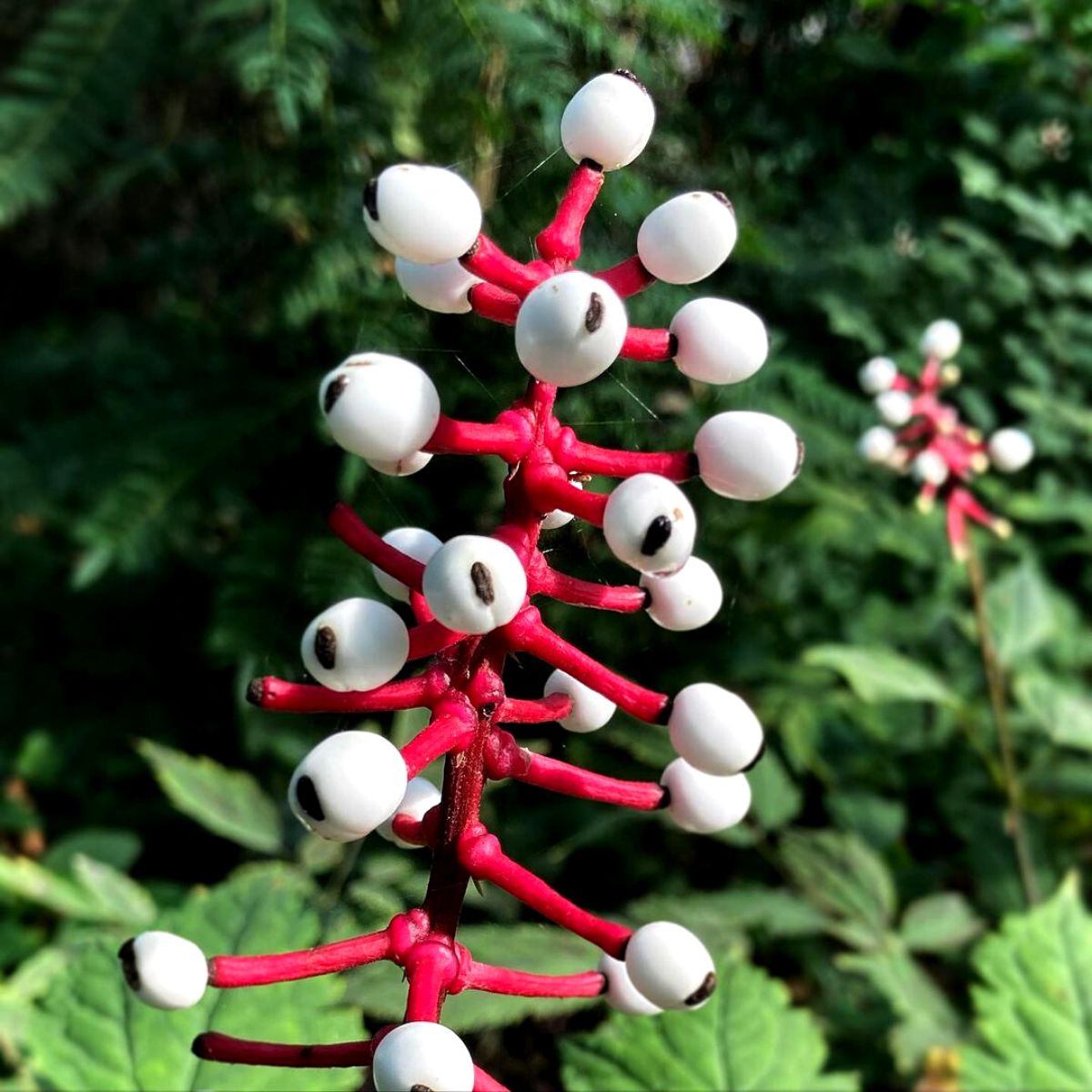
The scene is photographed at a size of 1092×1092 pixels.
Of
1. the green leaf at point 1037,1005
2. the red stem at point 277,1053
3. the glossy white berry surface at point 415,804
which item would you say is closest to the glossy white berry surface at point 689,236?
the glossy white berry surface at point 415,804

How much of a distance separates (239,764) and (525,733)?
1.22 metres

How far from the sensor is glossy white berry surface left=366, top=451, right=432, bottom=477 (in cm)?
50

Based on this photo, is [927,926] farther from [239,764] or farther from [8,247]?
[8,247]

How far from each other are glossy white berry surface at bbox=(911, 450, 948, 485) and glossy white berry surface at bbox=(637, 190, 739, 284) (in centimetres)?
106

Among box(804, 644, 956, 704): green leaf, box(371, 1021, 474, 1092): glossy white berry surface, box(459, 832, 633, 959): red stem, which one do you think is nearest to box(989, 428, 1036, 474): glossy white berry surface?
box(804, 644, 956, 704): green leaf

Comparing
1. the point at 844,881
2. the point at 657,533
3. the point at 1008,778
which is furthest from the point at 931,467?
the point at 657,533

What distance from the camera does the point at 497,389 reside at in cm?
66

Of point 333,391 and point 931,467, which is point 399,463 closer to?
point 333,391

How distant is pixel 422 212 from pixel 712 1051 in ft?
2.22

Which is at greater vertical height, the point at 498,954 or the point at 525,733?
the point at 525,733

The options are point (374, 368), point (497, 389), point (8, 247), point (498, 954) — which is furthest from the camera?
point (8, 247)

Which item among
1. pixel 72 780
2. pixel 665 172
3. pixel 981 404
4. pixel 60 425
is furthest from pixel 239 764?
pixel 981 404

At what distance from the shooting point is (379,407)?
1.55ft

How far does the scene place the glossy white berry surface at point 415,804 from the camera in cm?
61
